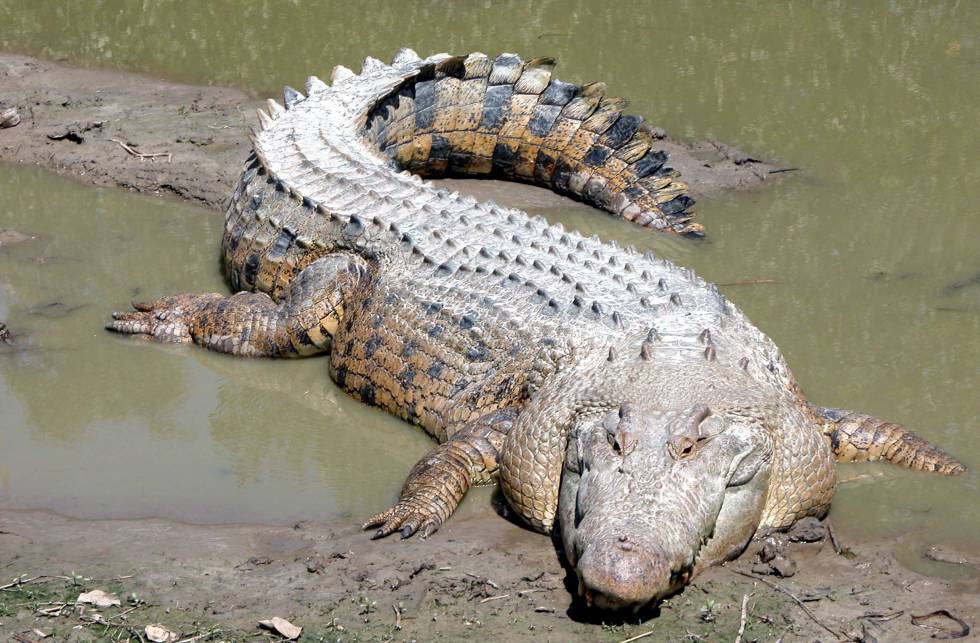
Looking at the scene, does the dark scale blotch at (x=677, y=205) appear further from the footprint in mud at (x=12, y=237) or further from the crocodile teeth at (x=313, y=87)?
the footprint in mud at (x=12, y=237)

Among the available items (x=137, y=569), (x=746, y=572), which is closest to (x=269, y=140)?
(x=137, y=569)

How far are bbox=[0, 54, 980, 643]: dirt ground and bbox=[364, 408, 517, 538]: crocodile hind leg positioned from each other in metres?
0.07

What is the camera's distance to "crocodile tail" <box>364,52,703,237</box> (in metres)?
7.68

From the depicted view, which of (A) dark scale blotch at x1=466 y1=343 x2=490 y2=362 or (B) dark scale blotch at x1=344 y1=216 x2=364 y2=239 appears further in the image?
(B) dark scale blotch at x1=344 y1=216 x2=364 y2=239

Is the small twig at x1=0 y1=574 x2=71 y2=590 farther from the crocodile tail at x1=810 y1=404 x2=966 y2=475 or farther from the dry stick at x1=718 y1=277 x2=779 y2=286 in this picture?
the dry stick at x1=718 y1=277 x2=779 y2=286

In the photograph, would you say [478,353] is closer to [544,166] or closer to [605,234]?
[605,234]

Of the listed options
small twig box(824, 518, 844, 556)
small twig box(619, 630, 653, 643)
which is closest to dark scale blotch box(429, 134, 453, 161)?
small twig box(824, 518, 844, 556)

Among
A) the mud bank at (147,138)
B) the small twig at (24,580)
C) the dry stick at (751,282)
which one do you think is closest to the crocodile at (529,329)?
the dry stick at (751,282)

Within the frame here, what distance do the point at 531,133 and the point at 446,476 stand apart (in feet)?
12.1

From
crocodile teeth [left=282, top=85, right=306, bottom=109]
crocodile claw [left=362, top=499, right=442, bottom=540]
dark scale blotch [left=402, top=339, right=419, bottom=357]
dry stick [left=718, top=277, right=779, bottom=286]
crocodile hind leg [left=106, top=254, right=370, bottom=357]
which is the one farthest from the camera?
crocodile teeth [left=282, top=85, right=306, bottom=109]

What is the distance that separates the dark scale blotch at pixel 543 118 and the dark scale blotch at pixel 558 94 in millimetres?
31

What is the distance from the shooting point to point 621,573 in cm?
362

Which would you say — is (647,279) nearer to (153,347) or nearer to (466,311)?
(466,311)

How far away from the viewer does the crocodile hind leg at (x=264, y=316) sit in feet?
19.6
